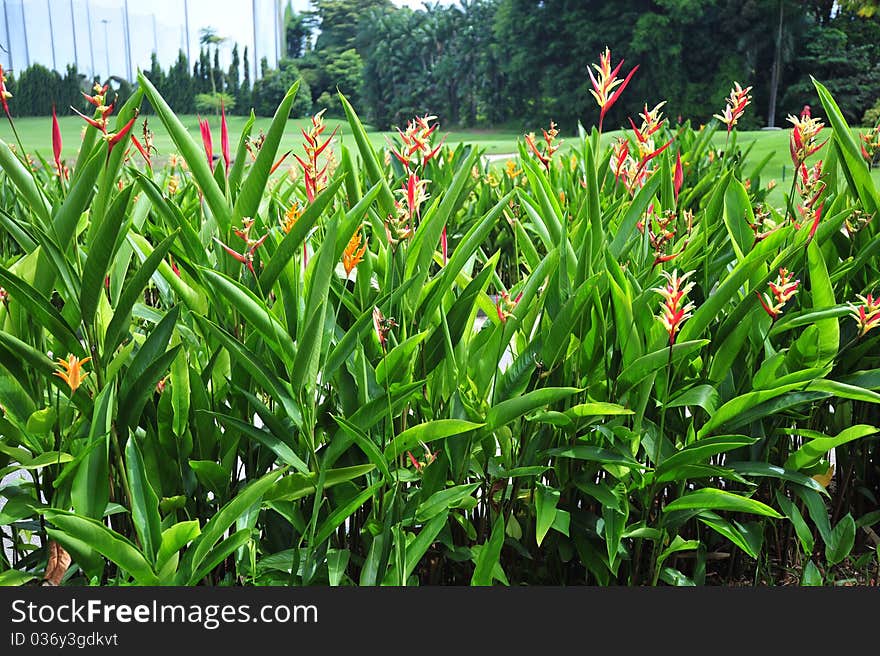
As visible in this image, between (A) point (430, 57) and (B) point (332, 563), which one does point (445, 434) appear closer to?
(B) point (332, 563)

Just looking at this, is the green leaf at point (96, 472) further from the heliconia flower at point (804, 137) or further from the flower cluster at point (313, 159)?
the heliconia flower at point (804, 137)

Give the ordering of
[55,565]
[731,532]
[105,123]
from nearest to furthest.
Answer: [105,123], [55,565], [731,532]

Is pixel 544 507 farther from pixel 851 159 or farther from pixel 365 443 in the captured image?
pixel 851 159

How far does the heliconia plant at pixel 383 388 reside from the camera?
1064mm

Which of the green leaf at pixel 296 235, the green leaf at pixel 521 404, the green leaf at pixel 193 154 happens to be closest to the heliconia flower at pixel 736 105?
the green leaf at pixel 521 404

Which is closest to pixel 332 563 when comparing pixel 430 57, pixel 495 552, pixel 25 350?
pixel 495 552

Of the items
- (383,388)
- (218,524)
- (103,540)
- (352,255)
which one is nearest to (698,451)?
(383,388)

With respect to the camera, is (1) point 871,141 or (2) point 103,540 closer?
(2) point 103,540

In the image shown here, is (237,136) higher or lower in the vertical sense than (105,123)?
lower

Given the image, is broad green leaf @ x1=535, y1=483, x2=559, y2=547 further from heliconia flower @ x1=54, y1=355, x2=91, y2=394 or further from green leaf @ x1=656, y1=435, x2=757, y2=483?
heliconia flower @ x1=54, y1=355, x2=91, y2=394

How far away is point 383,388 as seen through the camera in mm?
1209

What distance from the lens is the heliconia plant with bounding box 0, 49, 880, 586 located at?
3.49ft

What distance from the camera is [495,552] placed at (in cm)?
114

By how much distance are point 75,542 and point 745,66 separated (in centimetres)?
3299
